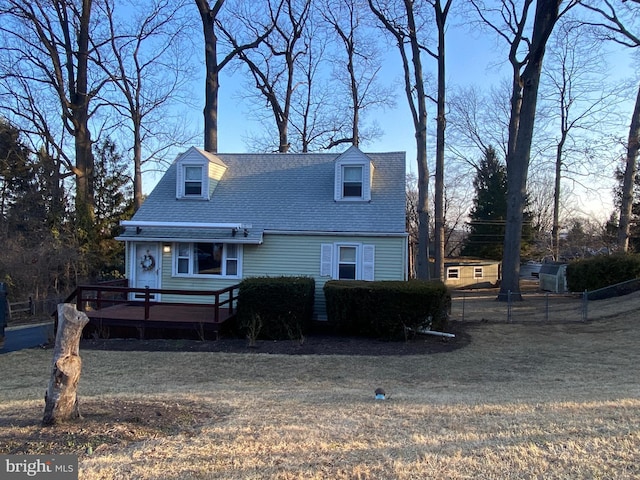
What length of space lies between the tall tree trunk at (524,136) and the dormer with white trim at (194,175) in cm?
1356

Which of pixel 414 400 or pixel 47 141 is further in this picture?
pixel 47 141

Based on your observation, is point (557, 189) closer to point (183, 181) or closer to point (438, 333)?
point (438, 333)

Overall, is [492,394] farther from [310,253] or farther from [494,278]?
[494,278]

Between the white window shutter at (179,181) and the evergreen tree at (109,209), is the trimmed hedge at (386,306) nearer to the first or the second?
the white window shutter at (179,181)

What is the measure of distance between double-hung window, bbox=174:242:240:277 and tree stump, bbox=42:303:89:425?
9.89 m

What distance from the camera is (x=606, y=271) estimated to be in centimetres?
2114

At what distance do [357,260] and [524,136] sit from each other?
1148 cm

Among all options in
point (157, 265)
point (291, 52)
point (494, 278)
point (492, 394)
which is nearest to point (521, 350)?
point (492, 394)

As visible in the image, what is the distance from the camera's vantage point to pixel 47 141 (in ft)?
86.5

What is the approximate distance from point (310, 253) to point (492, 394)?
335 inches

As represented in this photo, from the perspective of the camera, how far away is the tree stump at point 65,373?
4418mm

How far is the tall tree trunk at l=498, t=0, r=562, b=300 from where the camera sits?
20.0 metres

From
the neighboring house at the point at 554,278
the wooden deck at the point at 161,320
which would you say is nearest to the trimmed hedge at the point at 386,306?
the wooden deck at the point at 161,320

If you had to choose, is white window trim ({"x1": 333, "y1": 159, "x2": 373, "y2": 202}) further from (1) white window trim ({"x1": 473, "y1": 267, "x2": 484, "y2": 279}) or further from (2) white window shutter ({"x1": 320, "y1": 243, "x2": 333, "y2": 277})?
(1) white window trim ({"x1": 473, "y1": 267, "x2": 484, "y2": 279})
